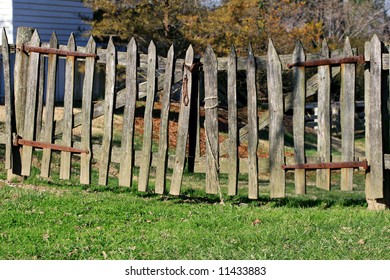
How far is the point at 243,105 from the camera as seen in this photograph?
25.6 meters

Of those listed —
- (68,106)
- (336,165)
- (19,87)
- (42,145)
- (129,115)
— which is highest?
(19,87)

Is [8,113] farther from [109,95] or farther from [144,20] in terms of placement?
[144,20]

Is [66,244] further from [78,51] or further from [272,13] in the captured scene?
[272,13]

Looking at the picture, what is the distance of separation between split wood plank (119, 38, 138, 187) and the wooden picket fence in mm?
11

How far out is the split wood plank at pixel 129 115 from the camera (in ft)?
29.5

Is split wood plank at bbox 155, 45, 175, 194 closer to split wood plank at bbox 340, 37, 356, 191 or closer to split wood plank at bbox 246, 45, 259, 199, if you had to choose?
split wood plank at bbox 246, 45, 259, 199

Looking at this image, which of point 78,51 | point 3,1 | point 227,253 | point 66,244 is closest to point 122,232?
point 66,244

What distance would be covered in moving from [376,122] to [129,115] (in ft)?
8.58

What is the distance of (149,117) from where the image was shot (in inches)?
351

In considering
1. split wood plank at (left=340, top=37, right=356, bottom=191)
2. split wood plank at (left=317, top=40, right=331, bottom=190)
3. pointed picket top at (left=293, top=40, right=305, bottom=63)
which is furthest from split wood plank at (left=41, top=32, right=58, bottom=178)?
split wood plank at (left=340, top=37, right=356, bottom=191)

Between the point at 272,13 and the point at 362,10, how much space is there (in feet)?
41.2

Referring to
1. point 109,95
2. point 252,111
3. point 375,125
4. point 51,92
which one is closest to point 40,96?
point 51,92

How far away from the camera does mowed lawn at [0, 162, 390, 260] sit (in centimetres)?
641

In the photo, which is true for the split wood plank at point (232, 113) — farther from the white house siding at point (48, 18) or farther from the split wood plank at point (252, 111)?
the white house siding at point (48, 18)
